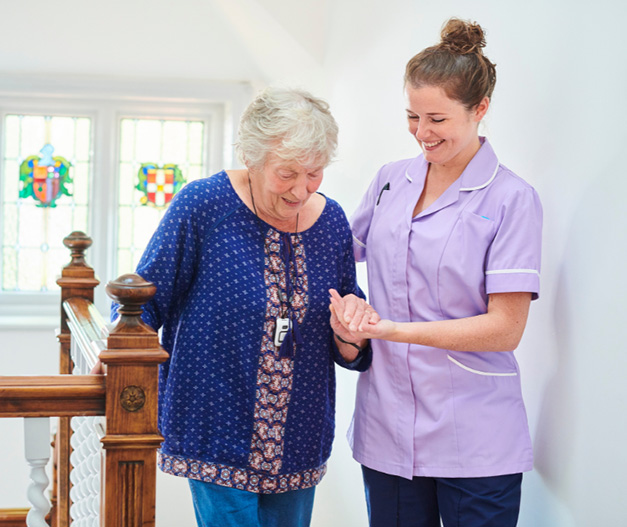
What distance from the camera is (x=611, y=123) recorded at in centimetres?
165

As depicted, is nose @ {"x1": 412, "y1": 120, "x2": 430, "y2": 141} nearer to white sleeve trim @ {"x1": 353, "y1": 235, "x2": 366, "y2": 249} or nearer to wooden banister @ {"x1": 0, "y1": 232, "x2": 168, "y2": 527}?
white sleeve trim @ {"x1": 353, "y1": 235, "x2": 366, "y2": 249}

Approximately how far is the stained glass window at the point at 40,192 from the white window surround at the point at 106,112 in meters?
0.07

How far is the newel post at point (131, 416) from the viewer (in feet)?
4.85

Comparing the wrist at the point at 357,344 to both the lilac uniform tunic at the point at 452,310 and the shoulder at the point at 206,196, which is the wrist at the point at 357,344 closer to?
the lilac uniform tunic at the point at 452,310

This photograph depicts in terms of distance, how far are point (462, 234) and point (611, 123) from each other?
380mm

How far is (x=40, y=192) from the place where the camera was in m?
5.40

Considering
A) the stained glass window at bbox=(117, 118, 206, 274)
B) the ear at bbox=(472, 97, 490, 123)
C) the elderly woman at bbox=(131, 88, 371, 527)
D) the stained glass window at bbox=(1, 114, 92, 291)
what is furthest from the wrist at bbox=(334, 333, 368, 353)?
the stained glass window at bbox=(1, 114, 92, 291)

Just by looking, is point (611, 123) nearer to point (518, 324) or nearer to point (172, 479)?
point (518, 324)

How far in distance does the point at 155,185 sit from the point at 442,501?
3986mm

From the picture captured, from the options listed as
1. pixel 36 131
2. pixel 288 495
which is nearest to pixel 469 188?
pixel 288 495

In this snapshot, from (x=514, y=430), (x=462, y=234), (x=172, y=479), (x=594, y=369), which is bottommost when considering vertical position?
(x=172, y=479)

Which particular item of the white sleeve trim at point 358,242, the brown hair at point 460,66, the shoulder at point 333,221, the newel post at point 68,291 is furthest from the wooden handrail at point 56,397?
the newel post at point 68,291

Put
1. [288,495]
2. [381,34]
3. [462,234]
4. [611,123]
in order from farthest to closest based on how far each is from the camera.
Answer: [381,34]
[288,495]
[462,234]
[611,123]

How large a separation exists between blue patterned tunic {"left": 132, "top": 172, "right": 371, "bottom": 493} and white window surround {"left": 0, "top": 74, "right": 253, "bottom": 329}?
139 inches
